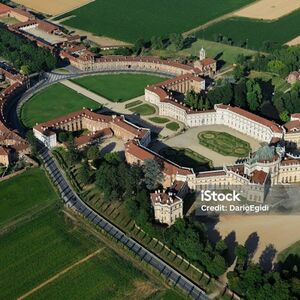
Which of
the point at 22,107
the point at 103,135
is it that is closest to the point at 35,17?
the point at 22,107

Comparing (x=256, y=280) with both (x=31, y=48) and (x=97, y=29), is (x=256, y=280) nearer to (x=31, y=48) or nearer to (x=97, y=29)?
(x=31, y=48)

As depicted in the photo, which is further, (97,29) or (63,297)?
(97,29)

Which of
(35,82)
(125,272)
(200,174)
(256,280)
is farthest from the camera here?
(35,82)

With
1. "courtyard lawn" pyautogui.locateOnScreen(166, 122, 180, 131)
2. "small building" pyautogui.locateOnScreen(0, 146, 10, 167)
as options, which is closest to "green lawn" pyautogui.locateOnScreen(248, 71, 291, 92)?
"courtyard lawn" pyautogui.locateOnScreen(166, 122, 180, 131)

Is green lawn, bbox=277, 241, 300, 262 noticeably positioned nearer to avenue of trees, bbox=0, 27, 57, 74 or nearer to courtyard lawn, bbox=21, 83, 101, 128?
courtyard lawn, bbox=21, 83, 101, 128

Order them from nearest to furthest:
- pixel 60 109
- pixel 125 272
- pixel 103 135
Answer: pixel 125 272, pixel 103 135, pixel 60 109
